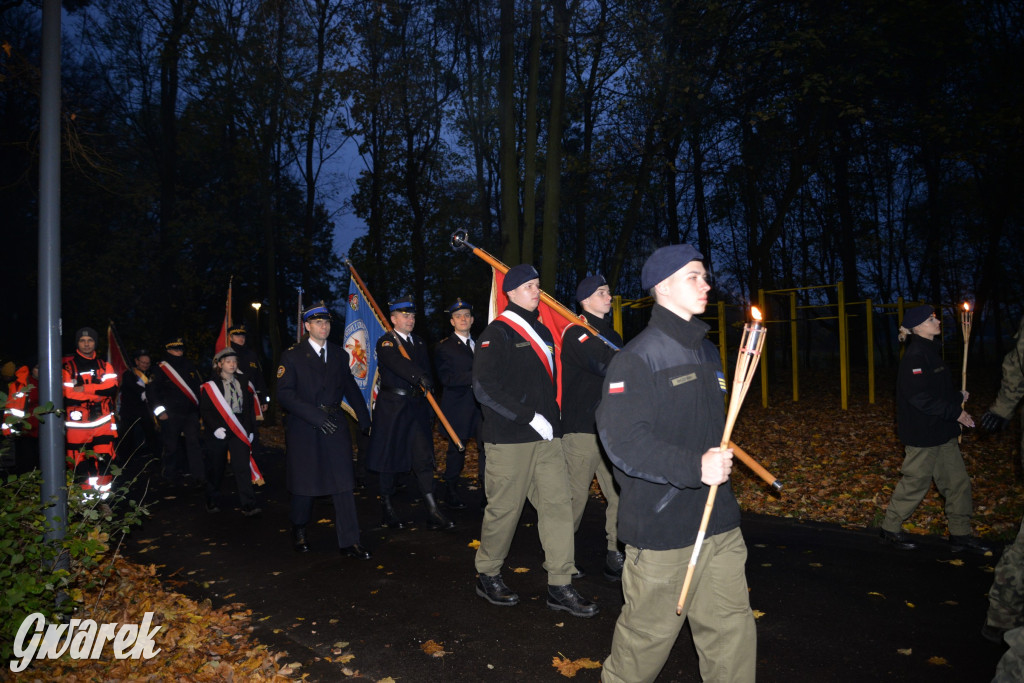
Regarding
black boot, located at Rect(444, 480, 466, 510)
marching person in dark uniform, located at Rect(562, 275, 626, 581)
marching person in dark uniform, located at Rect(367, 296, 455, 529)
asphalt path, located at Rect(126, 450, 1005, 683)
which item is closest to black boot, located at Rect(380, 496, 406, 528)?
marching person in dark uniform, located at Rect(367, 296, 455, 529)

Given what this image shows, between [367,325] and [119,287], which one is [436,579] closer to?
[367,325]

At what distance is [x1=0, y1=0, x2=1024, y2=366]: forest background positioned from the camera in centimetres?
1516

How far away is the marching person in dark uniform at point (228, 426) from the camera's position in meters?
9.01

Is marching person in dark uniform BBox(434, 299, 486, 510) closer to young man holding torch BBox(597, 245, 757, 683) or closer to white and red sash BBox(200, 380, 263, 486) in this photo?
white and red sash BBox(200, 380, 263, 486)

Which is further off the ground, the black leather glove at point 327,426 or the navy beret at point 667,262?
the navy beret at point 667,262

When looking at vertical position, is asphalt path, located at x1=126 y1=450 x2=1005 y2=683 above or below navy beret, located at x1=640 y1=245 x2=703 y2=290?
below

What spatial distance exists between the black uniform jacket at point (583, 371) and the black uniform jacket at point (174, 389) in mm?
7167

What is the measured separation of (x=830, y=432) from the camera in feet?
42.3

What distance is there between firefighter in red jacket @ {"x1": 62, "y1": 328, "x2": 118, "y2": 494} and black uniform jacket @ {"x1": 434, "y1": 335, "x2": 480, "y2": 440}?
3.41 metres

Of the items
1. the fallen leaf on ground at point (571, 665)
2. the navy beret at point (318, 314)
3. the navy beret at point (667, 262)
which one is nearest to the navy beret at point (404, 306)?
the navy beret at point (318, 314)

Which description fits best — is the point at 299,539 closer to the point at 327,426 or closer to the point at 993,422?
the point at 327,426

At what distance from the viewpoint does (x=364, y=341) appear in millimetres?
10227

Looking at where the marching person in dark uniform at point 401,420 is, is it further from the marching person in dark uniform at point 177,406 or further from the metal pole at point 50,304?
the marching person in dark uniform at point 177,406

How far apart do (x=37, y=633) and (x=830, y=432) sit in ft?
38.9
